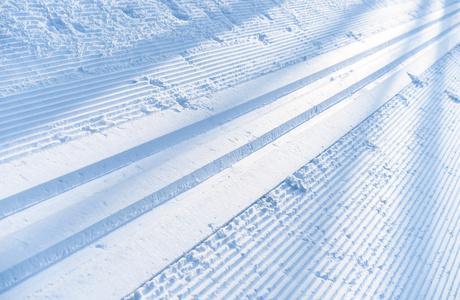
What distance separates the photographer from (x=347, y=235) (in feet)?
7.59

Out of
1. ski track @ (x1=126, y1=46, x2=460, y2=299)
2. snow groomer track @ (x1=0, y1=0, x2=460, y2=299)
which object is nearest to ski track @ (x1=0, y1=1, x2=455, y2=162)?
snow groomer track @ (x1=0, y1=0, x2=460, y2=299)

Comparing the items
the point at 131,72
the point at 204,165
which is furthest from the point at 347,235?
the point at 131,72

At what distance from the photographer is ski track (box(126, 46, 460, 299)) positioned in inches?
75.5

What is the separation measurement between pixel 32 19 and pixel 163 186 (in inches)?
77.1

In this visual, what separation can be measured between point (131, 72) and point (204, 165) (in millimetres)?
1167

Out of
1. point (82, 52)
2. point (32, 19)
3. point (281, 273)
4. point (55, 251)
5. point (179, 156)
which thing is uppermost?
point (32, 19)

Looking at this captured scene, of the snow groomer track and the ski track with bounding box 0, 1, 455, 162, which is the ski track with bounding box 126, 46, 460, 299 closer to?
the snow groomer track

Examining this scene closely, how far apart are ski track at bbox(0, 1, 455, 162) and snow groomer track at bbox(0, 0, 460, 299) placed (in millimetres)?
16

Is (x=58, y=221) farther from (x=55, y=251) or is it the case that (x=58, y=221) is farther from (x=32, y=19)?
(x=32, y=19)

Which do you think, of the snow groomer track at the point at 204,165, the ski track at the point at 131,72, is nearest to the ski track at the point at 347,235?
the snow groomer track at the point at 204,165

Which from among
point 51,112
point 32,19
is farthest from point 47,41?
point 51,112

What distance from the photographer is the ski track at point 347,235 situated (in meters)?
1.92

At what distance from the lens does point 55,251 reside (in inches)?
71.0

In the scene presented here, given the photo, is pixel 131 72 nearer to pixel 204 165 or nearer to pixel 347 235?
pixel 204 165
